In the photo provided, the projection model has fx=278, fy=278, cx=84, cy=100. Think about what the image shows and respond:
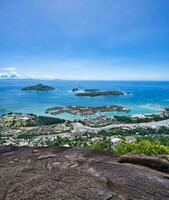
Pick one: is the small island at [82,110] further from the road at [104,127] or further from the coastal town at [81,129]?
the road at [104,127]

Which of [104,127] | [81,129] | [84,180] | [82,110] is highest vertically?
[84,180]

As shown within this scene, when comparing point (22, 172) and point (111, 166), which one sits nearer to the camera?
point (22, 172)

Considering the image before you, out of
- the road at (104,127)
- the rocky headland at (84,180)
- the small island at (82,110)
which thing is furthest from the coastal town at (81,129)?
the rocky headland at (84,180)

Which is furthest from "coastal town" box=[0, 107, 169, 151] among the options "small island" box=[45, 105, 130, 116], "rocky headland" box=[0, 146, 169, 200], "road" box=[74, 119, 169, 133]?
"rocky headland" box=[0, 146, 169, 200]

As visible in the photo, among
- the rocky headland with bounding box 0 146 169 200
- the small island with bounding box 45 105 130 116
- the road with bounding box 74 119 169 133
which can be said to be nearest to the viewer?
the rocky headland with bounding box 0 146 169 200

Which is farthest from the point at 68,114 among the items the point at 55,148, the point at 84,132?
the point at 55,148

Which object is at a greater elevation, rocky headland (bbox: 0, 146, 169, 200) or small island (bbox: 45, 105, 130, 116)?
rocky headland (bbox: 0, 146, 169, 200)

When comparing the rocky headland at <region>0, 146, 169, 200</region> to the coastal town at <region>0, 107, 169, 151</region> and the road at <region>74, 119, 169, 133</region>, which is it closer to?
the coastal town at <region>0, 107, 169, 151</region>

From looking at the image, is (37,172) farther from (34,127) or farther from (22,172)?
(34,127)

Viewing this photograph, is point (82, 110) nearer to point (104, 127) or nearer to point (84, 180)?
Result: point (104, 127)

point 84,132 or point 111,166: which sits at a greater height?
point 111,166

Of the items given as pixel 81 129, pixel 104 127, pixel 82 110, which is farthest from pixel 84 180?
pixel 82 110
